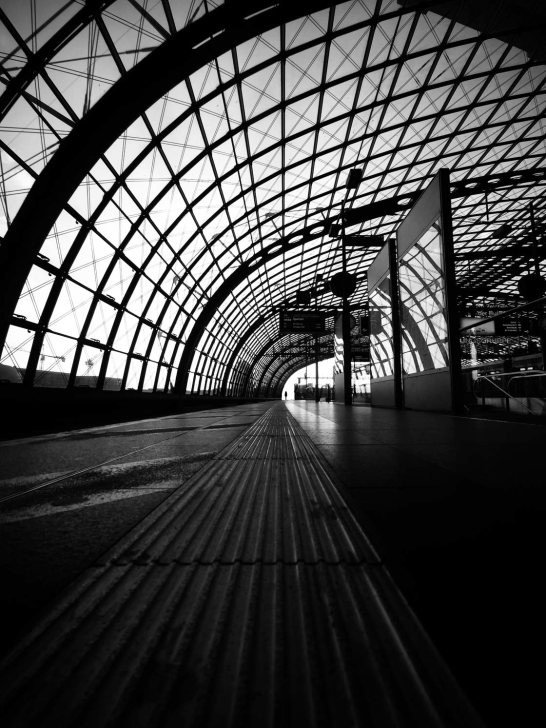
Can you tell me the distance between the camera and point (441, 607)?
80 centimetres

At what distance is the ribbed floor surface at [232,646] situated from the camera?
1.74 ft

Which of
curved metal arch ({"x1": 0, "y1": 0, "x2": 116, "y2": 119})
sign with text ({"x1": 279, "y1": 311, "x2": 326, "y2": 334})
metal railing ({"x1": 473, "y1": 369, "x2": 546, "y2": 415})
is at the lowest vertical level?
metal railing ({"x1": 473, "y1": 369, "x2": 546, "y2": 415})

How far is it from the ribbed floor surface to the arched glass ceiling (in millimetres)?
11983

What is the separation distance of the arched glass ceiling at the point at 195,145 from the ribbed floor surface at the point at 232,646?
12.0 metres

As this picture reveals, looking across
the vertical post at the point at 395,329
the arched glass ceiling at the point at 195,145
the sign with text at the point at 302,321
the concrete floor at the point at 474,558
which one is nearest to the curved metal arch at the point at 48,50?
the arched glass ceiling at the point at 195,145

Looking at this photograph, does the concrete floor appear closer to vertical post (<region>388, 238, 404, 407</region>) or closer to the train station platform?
the train station platform

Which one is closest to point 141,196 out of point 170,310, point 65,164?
point 65,164

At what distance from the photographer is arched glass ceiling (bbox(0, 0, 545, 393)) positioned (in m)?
10.5

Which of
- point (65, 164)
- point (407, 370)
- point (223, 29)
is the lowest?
point (407, 370)

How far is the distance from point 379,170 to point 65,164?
56.9 ft

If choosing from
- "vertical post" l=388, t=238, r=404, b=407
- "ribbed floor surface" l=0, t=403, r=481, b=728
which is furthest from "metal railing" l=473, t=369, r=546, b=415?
"ribbed floor surface" l=0, t=403, r=481, b=728

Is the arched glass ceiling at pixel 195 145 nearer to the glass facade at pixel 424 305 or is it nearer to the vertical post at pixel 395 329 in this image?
the vertical post at pixel 395 329

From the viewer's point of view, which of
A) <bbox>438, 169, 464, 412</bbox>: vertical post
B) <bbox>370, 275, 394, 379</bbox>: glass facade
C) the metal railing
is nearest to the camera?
the metal railing

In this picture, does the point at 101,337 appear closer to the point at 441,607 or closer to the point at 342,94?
the point at 342,94
